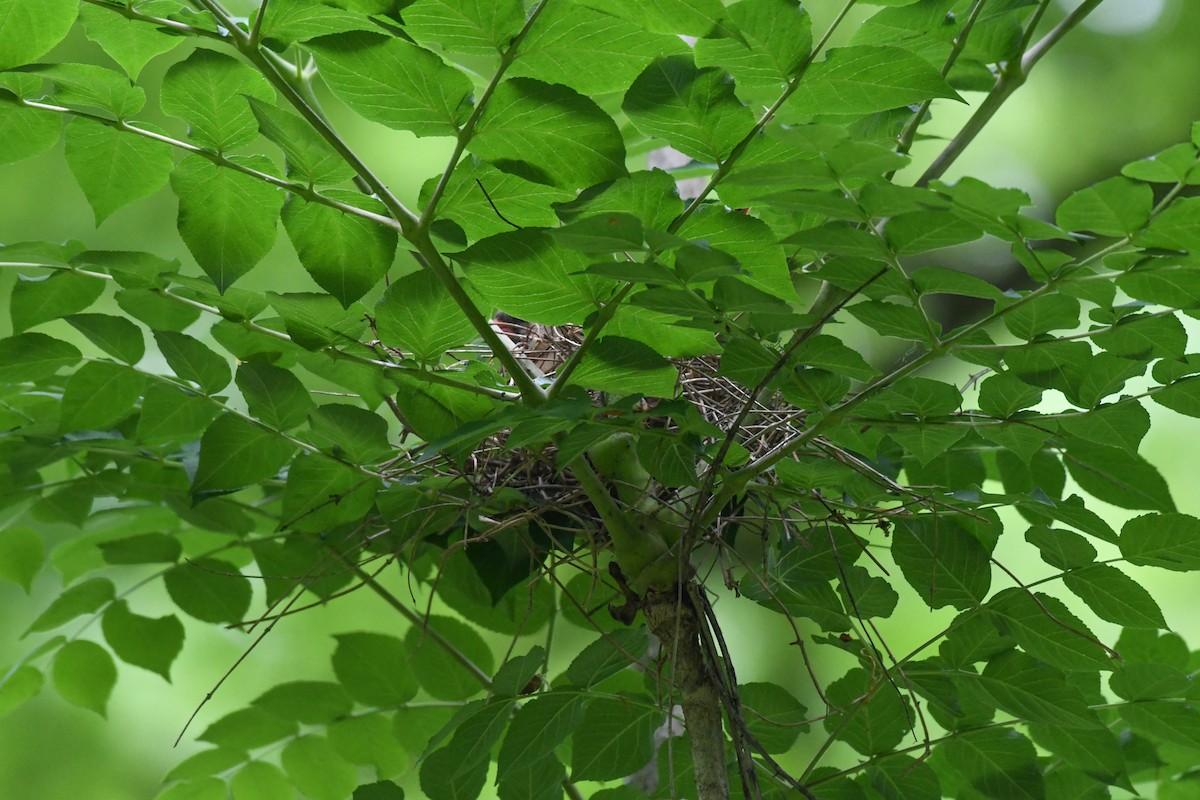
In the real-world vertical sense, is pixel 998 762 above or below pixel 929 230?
below

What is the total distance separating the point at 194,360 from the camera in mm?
595

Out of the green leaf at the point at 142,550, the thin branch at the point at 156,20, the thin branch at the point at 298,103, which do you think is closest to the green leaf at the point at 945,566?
the thin branch at the point at 298,103

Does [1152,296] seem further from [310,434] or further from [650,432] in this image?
[310,434]

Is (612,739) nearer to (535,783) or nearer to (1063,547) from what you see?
(535,783)

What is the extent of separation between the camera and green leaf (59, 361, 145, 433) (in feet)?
2.01

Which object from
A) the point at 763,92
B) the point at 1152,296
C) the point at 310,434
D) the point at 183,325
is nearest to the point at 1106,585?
the point at 1152,296

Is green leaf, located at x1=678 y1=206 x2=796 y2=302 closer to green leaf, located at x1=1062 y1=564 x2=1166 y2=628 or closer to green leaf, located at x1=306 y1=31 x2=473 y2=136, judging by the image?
green leaf, located at x1=306 y1=31 x2=473 y2=136

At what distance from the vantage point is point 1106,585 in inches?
21.2

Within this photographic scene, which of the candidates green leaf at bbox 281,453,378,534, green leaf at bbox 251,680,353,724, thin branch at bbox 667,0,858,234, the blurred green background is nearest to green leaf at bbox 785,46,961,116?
thin branch at bbox 667,0,858,234

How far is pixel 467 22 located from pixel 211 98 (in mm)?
129

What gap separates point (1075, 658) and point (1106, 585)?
4 centimetres

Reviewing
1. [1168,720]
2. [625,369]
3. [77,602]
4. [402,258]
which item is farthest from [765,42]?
[402,258]

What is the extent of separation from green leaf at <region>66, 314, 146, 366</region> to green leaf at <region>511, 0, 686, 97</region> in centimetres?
31

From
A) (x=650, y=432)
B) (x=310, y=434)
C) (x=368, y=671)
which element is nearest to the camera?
(x=650, y=432)
